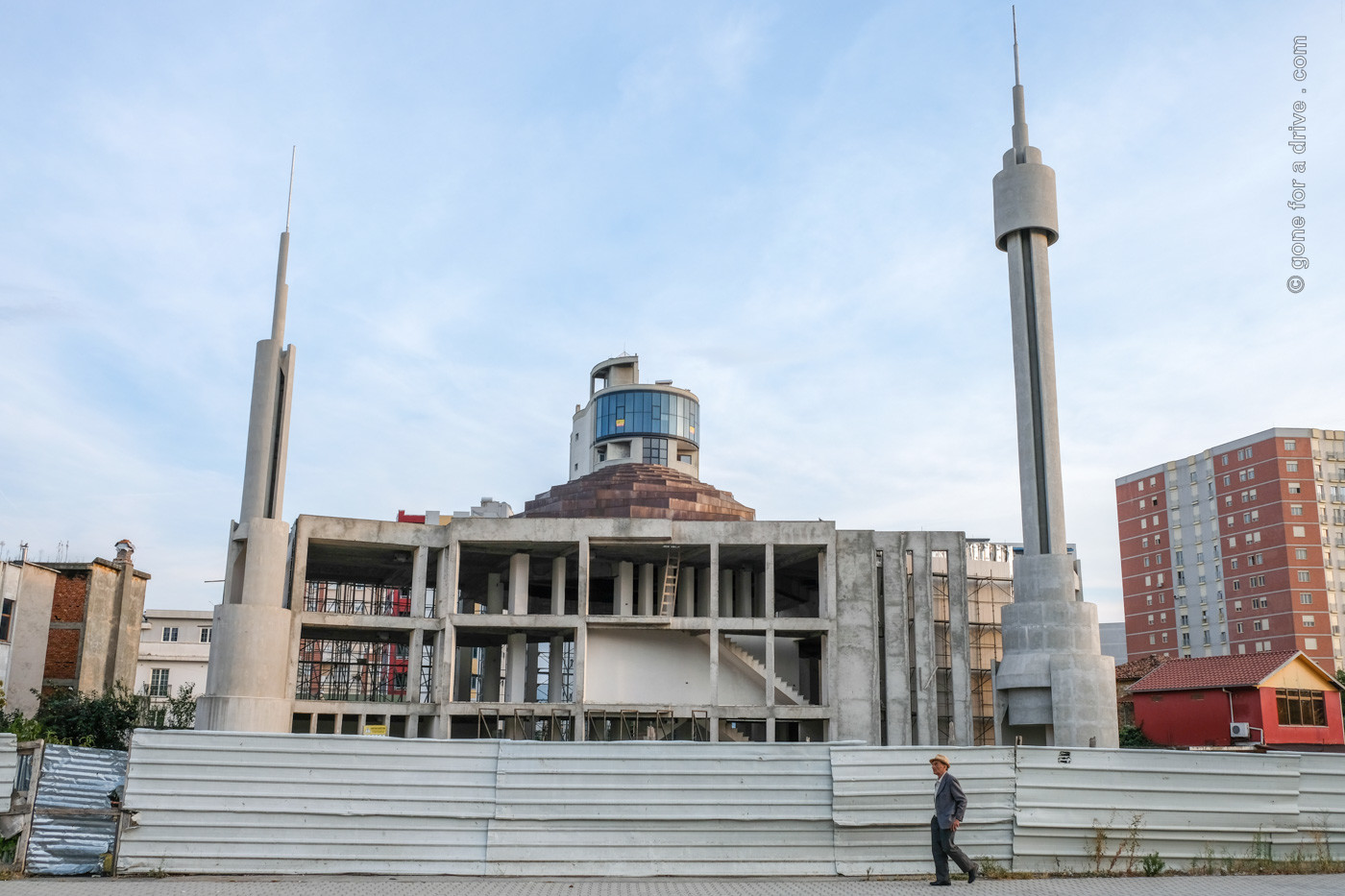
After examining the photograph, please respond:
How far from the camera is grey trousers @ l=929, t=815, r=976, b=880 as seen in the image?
46.7ft

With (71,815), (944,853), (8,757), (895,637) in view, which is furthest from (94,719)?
(944,853)

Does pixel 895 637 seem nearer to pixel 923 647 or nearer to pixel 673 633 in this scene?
pixel 923 647

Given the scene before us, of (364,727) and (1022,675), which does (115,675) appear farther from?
(1022,675)

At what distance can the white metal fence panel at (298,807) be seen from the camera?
47.2 feet

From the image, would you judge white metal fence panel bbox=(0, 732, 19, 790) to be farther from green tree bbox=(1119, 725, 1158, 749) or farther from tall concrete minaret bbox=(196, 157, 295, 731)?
green tree bbox=(1119, 725, 1158, 749)

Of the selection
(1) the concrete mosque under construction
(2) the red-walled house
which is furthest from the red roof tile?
(1) the concrete mosque under construction

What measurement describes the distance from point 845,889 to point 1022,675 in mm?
28508

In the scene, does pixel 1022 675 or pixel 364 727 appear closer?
pixel 1022 675

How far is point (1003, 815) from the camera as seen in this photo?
15.4 meters

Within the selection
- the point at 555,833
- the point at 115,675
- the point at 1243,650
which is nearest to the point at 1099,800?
the point at 555,833

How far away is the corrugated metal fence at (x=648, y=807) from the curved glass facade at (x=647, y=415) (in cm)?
5870

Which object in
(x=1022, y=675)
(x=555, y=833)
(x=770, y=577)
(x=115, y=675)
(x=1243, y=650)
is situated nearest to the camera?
(x=555, y=833)

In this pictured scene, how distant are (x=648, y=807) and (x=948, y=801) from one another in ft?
12.9

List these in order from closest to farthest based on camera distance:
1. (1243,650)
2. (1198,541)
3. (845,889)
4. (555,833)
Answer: (845,889)
(555,833)
(1243,650)
(1198,541)
